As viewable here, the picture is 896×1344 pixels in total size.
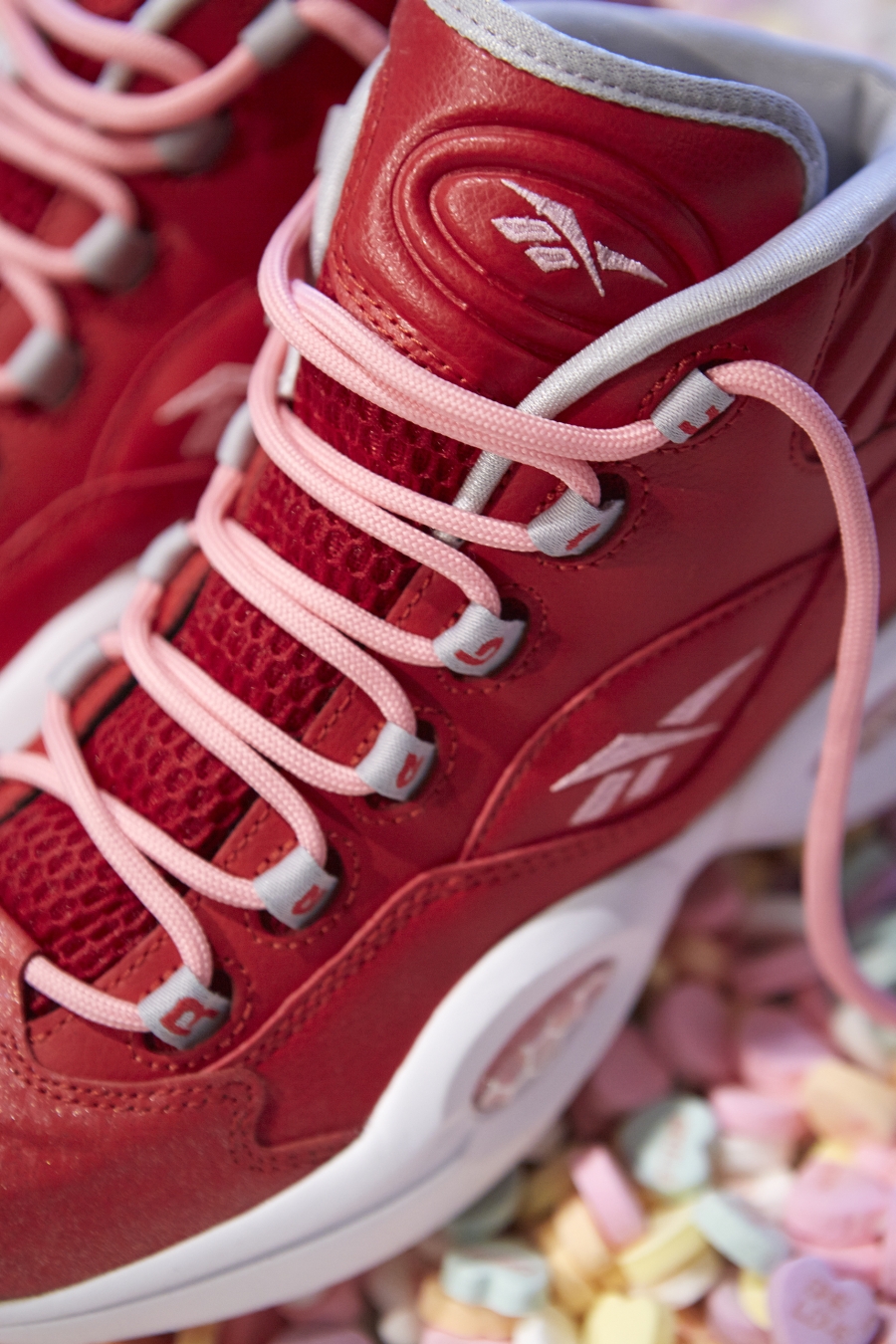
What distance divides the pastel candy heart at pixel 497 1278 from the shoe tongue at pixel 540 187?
517mm

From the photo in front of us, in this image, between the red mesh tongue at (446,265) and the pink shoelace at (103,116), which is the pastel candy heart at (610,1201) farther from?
the pink shoelace at (103,116)

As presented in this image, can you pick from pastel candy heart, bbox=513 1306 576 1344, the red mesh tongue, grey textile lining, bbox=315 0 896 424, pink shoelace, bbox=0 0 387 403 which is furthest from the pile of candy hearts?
pink shoelace, bbox=0 0 387 403

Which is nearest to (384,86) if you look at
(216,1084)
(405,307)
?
(405,307)

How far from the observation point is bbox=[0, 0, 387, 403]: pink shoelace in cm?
79

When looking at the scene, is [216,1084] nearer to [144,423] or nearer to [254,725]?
[254,725]

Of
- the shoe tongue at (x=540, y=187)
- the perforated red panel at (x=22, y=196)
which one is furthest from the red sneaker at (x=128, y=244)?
the shoe tongue at (x=540, y=187)

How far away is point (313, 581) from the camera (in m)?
0.60

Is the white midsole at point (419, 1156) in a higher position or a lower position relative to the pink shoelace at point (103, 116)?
lower

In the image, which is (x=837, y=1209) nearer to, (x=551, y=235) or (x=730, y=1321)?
(x=730, y=1321)

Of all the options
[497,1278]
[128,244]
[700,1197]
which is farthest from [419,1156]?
[128,244]

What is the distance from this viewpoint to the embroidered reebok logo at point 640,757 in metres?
0.66

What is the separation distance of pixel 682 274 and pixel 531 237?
8 centimetres

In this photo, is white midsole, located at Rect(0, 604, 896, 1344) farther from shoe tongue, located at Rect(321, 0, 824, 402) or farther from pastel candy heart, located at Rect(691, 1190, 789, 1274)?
shoe tongue, located at Rect(321, 0, 824, 402)

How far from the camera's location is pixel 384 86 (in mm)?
567
